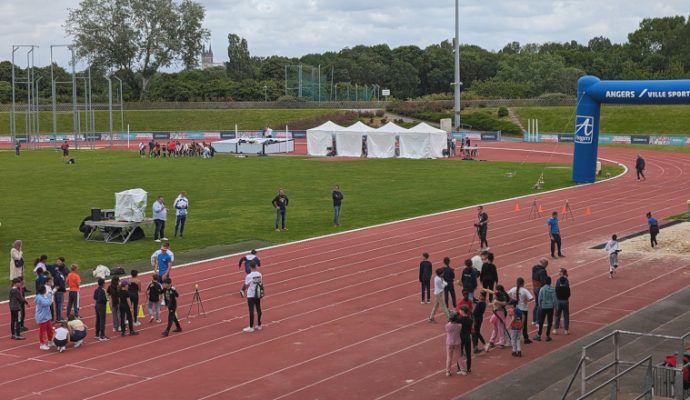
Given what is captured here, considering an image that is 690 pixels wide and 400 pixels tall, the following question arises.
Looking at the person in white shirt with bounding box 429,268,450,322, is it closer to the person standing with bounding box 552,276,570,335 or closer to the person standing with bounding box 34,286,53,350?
the person standing with bounding box 552,276,570,335

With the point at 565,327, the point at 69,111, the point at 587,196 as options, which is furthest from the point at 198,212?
the point at 69,111

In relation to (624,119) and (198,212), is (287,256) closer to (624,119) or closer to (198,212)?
(198,212)

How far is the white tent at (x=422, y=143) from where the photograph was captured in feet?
213

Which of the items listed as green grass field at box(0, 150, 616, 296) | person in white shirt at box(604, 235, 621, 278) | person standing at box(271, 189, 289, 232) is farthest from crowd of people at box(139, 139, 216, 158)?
person in white shirt at box(604, 235, 621, 278)

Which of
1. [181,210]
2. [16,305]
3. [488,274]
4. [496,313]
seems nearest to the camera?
[496,313]

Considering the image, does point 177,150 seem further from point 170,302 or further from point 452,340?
point 452,340

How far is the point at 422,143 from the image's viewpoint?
213ft

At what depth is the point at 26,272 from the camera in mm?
25312

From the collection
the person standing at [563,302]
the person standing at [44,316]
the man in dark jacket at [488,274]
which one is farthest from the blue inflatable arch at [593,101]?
the person standing at [44,316]

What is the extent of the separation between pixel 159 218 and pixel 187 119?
84.6 metres

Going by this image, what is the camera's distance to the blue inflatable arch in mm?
43031

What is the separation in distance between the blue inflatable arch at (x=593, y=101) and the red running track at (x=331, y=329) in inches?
485

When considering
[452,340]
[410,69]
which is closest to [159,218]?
[452,340]

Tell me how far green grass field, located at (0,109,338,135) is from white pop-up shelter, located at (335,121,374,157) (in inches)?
1495
